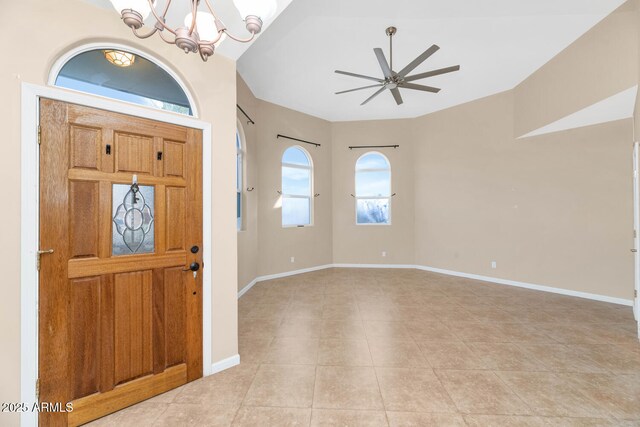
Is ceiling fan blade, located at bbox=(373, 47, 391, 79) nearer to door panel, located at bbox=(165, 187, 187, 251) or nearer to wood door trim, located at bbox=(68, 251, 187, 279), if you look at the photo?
door panel, located at bbox=(165, 187, 187, 251)

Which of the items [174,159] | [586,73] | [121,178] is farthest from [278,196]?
[586,73]

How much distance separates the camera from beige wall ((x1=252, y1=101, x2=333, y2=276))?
518 cm

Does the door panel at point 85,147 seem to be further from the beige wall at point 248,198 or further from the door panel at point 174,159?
the beige wall at point 248,198

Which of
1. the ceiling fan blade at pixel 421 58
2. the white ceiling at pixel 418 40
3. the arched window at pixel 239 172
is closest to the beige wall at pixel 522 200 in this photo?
the white ceiling at pixel 418 40

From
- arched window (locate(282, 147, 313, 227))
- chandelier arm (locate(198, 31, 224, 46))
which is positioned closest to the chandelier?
chandelier arm (locate(198, 31, 224, 46))

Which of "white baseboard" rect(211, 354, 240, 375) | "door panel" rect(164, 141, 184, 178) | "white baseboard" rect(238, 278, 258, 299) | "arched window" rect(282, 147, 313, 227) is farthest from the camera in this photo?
"arched window" rect(282, 147, 313, 227)

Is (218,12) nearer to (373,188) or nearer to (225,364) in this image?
(225,364)

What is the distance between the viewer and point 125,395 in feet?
5.89

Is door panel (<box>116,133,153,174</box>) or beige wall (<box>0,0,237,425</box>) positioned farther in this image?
door panel (<box>116,133,153,174</box>)

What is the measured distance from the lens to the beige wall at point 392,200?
6.22 metres

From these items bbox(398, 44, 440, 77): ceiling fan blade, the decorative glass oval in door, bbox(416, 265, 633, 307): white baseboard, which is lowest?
bbox(416, 265, 633, 307): white baseboard

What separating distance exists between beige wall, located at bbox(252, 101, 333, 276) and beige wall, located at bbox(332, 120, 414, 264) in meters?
0.24

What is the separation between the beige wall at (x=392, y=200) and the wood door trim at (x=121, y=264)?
15.3 feet

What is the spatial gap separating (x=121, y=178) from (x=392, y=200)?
17.9 feet
